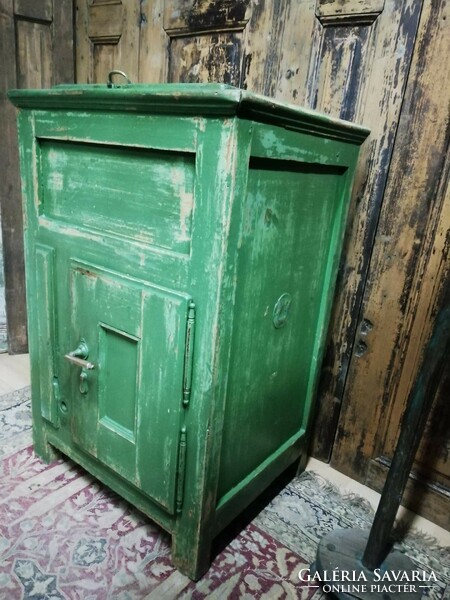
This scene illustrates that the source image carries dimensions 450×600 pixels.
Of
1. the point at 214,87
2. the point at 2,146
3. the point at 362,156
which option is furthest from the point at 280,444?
the point at 2,146

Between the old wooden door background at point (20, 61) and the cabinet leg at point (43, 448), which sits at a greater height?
the old wooden door background at point (20, 61)

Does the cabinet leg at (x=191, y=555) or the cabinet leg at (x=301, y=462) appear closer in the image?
the cabinet leg at (x=191, y=555)

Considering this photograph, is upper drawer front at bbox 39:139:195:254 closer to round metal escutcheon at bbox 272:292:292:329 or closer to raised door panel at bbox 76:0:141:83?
round metal escutcheon at bbox 272:292:292:329

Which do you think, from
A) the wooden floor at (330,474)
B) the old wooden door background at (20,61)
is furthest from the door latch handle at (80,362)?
the old wooden door background at (20,61)

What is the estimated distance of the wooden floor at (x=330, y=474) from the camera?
1444mm

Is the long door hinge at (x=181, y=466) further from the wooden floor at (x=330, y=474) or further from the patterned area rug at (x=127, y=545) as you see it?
the wooden floor at (x=330, y=474)

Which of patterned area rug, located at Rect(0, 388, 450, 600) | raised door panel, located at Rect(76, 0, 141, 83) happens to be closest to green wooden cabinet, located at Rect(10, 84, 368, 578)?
patterned area rug, located at Rect(0, 388, 450, 600)

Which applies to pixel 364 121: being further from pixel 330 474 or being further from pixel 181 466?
pixel 330 474

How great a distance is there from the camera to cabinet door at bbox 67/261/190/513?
3.39ft

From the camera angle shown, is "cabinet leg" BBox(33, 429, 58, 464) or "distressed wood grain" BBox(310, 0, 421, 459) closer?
"distressed wood grain" BBox(310, 0, 421, 459)

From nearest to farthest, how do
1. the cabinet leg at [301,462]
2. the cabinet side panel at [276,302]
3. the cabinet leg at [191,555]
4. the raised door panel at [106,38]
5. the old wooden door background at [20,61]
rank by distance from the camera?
the cabinet side panel at [276,302]
the cabinet leg at [191,555]
the cabinet leg at [301,462]
the raised door panel at [106,38]
the old wooden door background at [20,61]

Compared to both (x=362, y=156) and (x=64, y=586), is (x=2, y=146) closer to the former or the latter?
(x=362, y=156)

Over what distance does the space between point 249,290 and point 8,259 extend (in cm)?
164

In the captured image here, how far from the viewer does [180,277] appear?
97 cm
